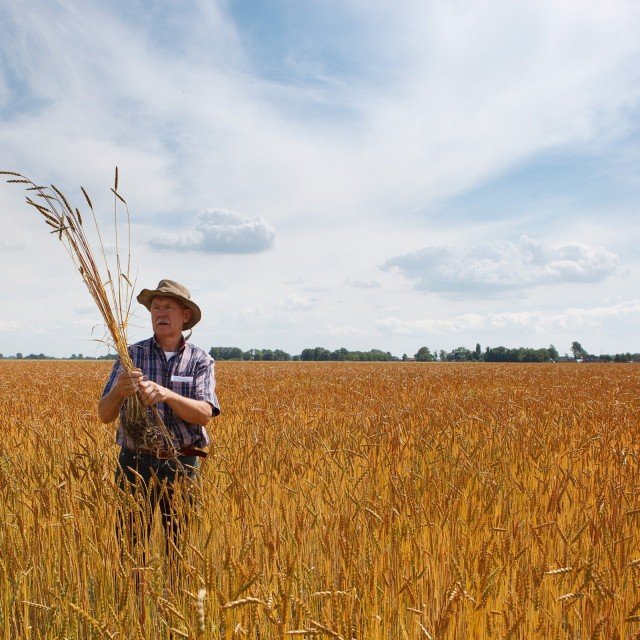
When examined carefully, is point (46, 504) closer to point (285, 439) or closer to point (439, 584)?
point (439, 584)

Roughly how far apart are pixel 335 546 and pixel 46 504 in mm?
1270

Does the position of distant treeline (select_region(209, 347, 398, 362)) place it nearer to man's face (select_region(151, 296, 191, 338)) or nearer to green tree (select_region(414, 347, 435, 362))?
green tree (select_region(414, 347, 435, 362))

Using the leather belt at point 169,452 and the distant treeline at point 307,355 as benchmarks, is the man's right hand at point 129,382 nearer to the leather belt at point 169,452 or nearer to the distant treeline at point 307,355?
the leather belt at point 169,452

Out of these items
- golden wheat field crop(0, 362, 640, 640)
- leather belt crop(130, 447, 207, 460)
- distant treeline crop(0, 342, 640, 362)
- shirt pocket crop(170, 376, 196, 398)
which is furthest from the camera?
distant treeline crop(0, 342, 640, 362)

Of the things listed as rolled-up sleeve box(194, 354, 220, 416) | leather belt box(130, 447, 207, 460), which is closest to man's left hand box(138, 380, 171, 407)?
leather belt box(130, 447, 207, 460)

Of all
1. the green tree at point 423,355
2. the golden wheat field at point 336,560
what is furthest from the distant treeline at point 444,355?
the golden wheat field at point 336,560

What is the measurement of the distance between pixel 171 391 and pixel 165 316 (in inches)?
16.8

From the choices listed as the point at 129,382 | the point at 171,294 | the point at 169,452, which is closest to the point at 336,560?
the point at 169,452

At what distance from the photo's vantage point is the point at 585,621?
198 centimetres

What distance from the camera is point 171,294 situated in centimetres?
310

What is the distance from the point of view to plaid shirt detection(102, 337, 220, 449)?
3180 millimetres

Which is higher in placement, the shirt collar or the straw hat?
the straw hat

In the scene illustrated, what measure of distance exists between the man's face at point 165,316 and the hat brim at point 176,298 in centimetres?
3

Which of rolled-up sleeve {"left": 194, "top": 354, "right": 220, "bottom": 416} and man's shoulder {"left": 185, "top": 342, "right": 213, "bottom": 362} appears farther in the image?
man's shoulder {"left": 185, "top": 342, "right": 213, "bottom": 362}
